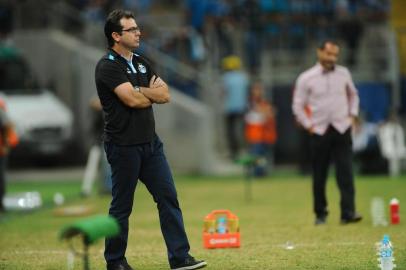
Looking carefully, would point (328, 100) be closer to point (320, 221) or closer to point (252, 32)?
point (320, 221)

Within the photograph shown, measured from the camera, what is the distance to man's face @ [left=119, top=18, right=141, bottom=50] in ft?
32.7

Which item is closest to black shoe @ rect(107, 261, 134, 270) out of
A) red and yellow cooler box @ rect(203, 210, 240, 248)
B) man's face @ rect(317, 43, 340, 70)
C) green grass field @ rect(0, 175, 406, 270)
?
green grass field @ rect(0, 175, 406, 270)

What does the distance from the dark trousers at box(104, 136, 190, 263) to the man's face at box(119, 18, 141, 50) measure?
0.94 m

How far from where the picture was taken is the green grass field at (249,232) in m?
11.1

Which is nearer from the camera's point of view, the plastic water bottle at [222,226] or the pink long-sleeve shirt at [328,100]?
the plastic water bottle at [222,226]

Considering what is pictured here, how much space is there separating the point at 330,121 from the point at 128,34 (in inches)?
193

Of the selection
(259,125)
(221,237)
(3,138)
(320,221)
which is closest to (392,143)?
(259,125)

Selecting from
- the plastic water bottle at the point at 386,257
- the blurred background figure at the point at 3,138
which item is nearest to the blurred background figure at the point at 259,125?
the blurred background figure at the point at 3,138

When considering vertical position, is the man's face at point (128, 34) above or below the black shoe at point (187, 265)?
above

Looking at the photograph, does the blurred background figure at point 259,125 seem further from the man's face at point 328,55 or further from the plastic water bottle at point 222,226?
the plastic water bottle at point 222,226

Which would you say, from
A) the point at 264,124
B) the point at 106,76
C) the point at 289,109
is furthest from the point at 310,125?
the point at 289,109

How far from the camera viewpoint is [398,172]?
984 inches

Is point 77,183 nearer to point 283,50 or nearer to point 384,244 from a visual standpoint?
point 283,50

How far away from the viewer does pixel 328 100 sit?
1421 cm
